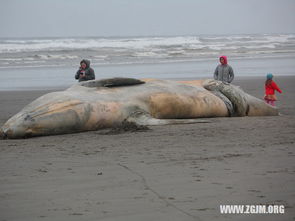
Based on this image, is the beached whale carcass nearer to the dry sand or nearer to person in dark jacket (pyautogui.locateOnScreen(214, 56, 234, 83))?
the dry sand

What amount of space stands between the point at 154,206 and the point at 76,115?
466cm

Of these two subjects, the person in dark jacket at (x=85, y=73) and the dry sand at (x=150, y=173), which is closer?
the dry sand at (x=150, y=173)

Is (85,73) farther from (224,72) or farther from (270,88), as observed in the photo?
(270,88)

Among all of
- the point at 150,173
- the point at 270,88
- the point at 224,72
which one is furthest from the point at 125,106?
the point at 270,88

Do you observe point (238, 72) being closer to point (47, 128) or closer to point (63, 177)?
point (47, 128)

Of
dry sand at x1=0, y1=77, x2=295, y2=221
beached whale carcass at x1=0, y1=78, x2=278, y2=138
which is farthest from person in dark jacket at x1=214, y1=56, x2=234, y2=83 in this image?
dry sand at x1=0, y1=77, x2=295, y2=221

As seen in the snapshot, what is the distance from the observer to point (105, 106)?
930 cm

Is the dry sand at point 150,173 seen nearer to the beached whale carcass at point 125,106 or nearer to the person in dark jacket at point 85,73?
the beached whale carcass at point 125,106

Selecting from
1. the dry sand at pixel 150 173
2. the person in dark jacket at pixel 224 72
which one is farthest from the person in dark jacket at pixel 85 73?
the dry sand at pixel 150 173

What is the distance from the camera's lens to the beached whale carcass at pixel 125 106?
28.7ft

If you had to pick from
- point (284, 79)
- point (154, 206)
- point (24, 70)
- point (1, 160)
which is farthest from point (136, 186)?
point (24, 70)

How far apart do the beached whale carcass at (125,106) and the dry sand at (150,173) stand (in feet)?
0.92

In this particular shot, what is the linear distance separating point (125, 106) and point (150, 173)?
3.89 m

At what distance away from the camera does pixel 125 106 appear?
9531 millimetres
